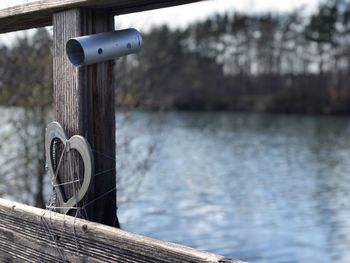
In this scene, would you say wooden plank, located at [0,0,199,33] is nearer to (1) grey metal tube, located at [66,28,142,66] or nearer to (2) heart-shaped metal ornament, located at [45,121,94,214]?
(1) grey metal tube, located at [66,28,142,66]

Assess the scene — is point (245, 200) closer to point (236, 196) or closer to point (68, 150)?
point (236, 196)

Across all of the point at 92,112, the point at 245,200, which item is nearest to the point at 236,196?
the point at 245,200

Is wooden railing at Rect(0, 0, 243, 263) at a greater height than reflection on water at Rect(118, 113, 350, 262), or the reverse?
wooden railing at Rect(0, 0, 243, 263)

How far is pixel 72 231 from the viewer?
1.74m

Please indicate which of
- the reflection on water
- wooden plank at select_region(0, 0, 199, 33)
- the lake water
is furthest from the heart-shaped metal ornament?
the reflection on water

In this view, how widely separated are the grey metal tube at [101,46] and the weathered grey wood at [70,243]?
1.51ft

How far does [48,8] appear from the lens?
192 centimetres

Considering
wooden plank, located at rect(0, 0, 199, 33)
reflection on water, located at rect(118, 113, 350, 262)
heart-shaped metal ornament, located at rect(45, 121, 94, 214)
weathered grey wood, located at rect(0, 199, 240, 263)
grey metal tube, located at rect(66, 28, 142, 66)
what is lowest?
reflection on water, located at rect(118, 113, 350, 262)

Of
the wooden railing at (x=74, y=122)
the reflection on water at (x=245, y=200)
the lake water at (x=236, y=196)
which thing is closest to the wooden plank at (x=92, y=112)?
the wooden railing at (x=74, y=122)

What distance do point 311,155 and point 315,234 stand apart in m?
14.8

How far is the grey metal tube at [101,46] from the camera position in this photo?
1.77 meters

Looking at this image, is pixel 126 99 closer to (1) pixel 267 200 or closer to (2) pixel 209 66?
(1) pixel 267 200

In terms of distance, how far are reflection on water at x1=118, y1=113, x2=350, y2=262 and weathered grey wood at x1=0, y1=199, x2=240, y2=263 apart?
651 cm

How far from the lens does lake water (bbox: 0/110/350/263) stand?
1022 cm
